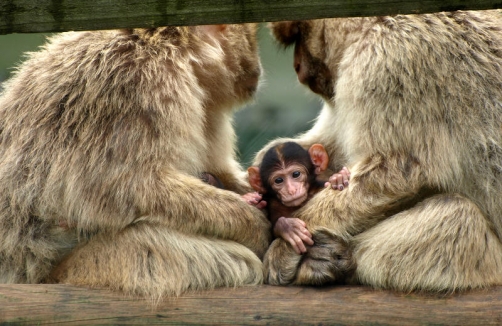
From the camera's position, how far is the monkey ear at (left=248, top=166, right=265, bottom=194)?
4586 millimetres

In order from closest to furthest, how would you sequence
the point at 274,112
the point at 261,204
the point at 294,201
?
the point at 294,201
the point at 261,204
the point at 274,112

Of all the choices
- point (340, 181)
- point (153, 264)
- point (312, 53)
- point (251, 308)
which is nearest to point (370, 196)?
point (340, 181)

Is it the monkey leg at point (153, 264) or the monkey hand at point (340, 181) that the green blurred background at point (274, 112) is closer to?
the monkey hand at point (340, 181)

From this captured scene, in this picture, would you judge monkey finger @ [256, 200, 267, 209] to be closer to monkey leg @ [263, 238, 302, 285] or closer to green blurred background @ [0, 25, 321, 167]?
monkey leg @ [263, 238, 302, 285]

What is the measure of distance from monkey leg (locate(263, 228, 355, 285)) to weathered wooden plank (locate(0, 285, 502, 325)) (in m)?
0.13

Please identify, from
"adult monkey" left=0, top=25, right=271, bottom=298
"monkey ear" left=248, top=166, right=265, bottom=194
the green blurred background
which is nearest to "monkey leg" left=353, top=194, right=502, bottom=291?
"adult monkey" left=0, top=25, right=271, bottom=298

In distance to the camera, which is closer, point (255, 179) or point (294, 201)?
point (294, 201)

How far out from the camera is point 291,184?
4.36 m

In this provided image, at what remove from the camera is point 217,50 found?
4352mm

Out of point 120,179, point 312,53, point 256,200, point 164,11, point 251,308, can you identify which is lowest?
point 251,308

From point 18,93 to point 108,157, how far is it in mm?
815

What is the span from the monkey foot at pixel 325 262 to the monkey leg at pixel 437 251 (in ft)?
0.38

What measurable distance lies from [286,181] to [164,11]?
1.82 meters

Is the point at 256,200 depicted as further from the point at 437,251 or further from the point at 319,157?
the point at 437,251
